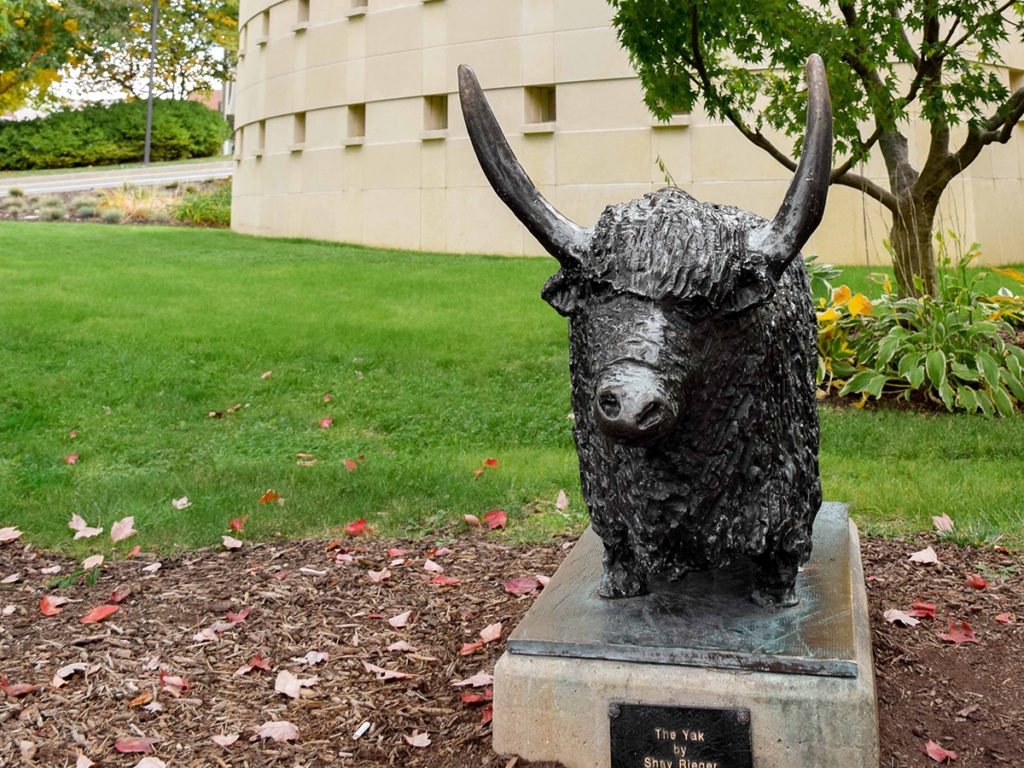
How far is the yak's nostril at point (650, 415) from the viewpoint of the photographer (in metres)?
2.14

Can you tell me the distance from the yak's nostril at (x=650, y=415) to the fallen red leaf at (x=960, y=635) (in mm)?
2122

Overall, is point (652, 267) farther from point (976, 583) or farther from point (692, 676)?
point (976, 583)

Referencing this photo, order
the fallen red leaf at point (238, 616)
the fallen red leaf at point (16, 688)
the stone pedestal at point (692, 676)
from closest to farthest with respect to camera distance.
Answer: the stone pedestal at point (692, 676), the fallen red leaf at point (16, 688), the fallen red leaf at point (238, 616)

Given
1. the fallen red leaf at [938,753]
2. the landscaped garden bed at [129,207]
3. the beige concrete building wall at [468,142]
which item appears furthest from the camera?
the landscaped garden bed at [129,207]

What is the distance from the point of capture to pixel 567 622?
115 inches

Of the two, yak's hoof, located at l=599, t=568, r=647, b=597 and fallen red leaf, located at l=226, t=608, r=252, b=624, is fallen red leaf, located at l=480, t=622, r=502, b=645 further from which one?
fallen red leaf, located at l=226, t=608, r=252, b=624

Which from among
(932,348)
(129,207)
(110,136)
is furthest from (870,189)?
(110,136)

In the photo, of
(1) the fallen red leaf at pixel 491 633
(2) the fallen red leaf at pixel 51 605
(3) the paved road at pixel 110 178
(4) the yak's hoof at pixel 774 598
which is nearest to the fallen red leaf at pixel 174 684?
(2) the fallen red leaf at pixel 51 605

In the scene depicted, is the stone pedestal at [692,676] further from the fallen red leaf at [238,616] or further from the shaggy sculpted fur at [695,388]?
the fallen red leaf at [238,616]

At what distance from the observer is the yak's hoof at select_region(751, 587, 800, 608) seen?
9.61 ft

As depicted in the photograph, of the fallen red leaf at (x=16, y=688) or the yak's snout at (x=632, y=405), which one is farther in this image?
the fallen red leaf at (x=16, y=688)

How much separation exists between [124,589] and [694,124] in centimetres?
1143

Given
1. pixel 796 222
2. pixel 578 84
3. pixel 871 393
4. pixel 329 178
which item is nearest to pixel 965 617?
pixel 796 222

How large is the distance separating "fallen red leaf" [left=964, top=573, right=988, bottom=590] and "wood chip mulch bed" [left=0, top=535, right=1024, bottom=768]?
28mm
